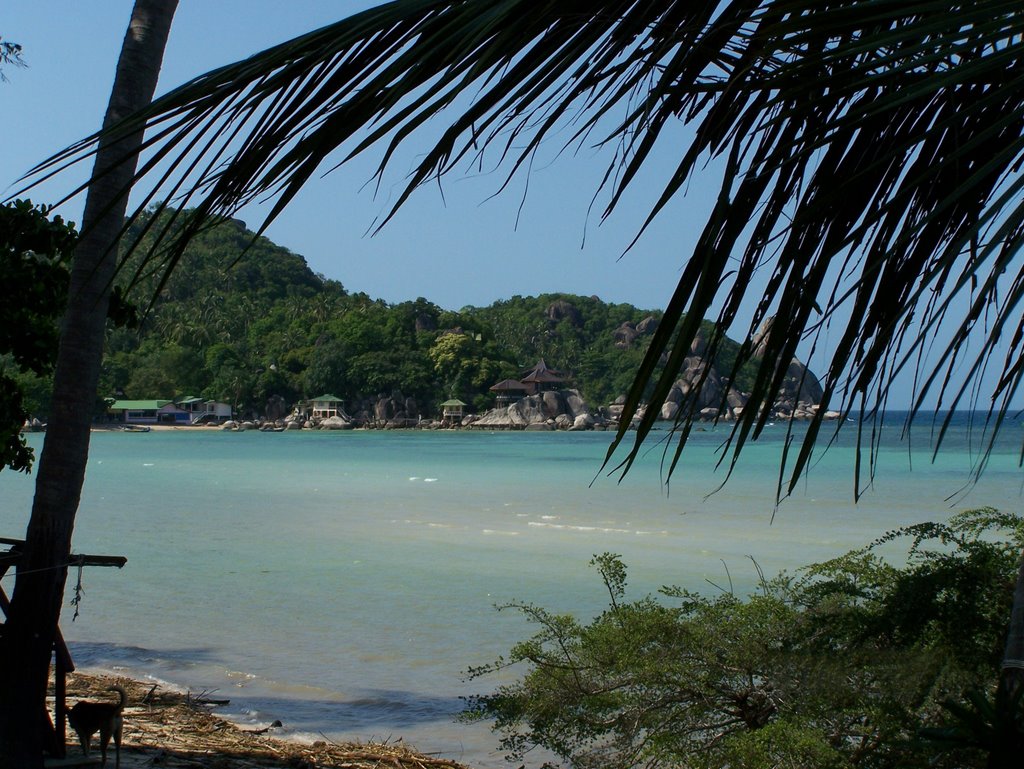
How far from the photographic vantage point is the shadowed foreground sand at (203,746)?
4379 millimetres

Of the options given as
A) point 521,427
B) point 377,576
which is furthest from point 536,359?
point 377,576

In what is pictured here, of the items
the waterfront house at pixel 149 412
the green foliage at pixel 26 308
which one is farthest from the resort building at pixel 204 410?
the green foliage at pixel 26 308

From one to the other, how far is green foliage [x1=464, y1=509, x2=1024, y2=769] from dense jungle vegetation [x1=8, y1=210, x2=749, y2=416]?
72653 mm

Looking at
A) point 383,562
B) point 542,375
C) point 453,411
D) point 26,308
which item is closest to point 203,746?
point 26,308

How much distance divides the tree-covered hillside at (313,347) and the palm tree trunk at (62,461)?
7336cm

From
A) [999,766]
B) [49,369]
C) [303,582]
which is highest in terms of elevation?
[49,369]

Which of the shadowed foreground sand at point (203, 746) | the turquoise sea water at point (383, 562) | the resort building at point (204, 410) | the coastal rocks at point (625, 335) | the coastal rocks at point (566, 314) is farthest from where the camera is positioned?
the coastal rocks at point (566, 314)

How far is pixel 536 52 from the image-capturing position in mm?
942

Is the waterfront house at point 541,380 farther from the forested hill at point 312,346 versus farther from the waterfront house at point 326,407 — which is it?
the waterfront house at point 326,407

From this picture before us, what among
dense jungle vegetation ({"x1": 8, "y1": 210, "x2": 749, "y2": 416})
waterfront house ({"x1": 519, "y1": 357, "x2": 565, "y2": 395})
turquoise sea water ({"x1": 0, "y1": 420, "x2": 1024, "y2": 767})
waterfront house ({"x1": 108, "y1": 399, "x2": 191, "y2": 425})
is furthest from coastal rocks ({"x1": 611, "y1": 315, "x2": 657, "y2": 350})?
turquoise sea water ({"x1": 0, "y1": 420, "x2": 1024, "y2": 767})

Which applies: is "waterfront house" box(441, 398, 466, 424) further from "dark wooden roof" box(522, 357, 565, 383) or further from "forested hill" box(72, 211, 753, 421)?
"dark wooden roof" box(522, 357, 565, 383)

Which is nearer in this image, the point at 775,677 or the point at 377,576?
the point at 775,677

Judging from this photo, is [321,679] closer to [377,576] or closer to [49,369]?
[49,369]

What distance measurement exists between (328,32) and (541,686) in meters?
3.53
